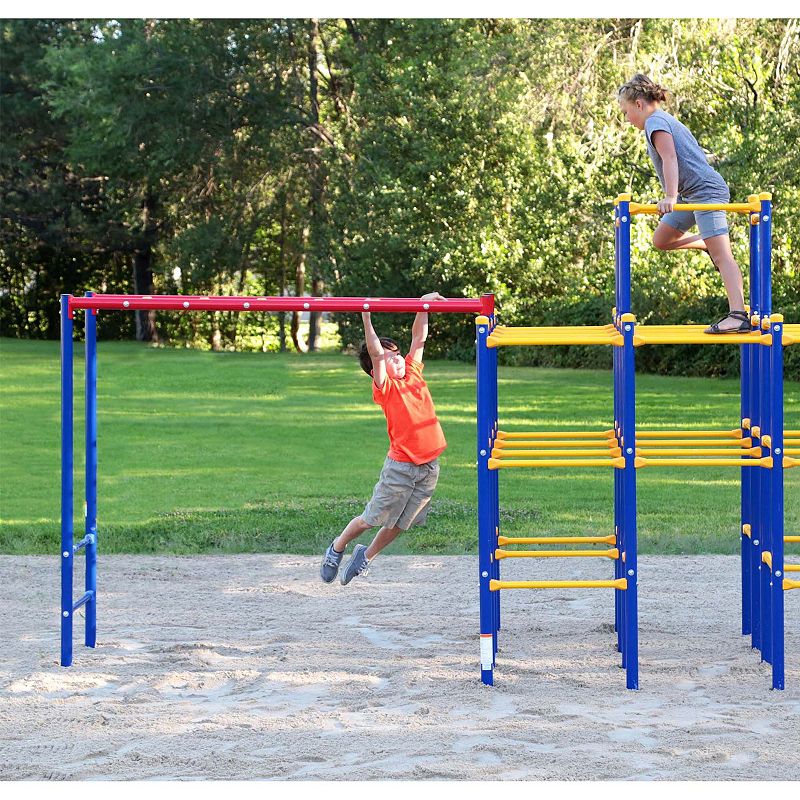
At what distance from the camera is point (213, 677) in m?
5.28

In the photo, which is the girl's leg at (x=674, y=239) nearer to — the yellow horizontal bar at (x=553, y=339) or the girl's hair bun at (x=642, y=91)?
the girl's hair bun at (x=642, y=91)

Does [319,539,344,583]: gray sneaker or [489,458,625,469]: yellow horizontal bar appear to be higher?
[489,458,625,469]: yellow horizontal bar

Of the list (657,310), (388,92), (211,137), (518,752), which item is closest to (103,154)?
(211,137)

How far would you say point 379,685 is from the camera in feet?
16.9

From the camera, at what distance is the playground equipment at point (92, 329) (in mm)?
5117

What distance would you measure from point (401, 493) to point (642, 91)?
2265 millimetres

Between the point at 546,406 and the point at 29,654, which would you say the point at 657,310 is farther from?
the point at 29,654

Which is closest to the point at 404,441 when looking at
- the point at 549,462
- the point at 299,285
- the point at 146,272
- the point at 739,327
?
the point at 549,462

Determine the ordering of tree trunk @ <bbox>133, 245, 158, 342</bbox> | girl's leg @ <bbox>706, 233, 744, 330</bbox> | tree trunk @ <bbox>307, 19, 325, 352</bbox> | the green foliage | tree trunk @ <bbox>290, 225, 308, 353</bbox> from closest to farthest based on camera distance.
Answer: girl's leg @ <bbox>706, 233, 744, 330</bbox>
the green foliage
tree trunk @ <bbox>307, 19, 325, 352</bbox>
tree trunk @ <bbox>290, 225, 308, 353</bbox>
tree trunk @ <bbox>133, 245, 158, 342</bbox>

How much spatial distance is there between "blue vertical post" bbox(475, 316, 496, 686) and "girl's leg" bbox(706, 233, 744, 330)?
112cm

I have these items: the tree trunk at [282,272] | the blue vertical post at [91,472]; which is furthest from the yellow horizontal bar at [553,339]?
the tree trunk at [282,272]

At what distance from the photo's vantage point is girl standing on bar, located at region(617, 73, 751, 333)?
539 cm

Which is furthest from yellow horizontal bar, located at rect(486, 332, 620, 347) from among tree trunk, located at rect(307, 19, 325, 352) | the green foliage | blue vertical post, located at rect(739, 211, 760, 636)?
tree trunk, located at rect(307, 19, 325, 352)

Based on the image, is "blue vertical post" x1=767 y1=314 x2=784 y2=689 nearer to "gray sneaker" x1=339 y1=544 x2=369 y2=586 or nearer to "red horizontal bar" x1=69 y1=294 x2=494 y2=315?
"red horizontal bar" x1=69 y1=294 x2=494 y2=315
